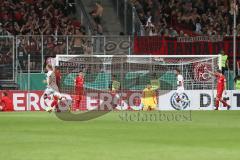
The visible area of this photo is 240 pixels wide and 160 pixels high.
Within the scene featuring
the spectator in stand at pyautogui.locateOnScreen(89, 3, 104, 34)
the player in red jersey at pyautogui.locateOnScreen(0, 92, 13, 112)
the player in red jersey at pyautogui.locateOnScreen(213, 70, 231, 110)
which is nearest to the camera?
the player in red jersey at pyautogui.locateOnScreen(0, 92, 13, 112)

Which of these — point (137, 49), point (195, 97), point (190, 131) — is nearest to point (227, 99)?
point (195, 97)

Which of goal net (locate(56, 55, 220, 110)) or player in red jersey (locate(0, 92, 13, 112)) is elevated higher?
goal net (locate(56, 55, 220, 110))

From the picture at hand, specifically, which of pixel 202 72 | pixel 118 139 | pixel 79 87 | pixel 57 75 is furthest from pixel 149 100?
pixel 118 139

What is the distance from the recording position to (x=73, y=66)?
35156mm

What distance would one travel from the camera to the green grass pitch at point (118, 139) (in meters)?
14.4

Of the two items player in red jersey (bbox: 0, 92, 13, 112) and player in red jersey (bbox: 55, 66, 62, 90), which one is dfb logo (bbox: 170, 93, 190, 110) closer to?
player in red jersey (bbox: 55, 66, 62, 90)

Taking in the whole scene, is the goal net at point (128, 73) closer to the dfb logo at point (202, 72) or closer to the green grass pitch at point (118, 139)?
the dfb logo at point (202, 72)

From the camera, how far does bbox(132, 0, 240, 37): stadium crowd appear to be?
41.3 m

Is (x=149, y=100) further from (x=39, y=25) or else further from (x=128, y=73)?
(x=39, y=25)

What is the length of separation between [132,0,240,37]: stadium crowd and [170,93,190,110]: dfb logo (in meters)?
6.27

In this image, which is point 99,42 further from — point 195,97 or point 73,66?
point 195,97

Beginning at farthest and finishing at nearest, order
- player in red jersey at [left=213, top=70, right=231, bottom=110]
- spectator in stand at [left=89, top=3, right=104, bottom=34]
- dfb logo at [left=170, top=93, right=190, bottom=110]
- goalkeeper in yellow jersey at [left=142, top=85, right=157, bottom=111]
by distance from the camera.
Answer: spectator in stand at [left=89, top=3, right=104, bottom=34] → dfb logo at [left=170, top=93, right=190, bottom=110] → player in red jersey at [left=213, top=70, right=231, bottom=110] → goalkeeper in yellow jersey at [left=142, top=85, right=157, bottom=111]

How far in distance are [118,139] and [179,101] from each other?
17.3 metres

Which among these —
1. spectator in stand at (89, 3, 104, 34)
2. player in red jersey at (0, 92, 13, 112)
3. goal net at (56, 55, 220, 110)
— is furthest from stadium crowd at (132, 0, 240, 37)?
player in red jersey at (0, 92, 13, 112)
